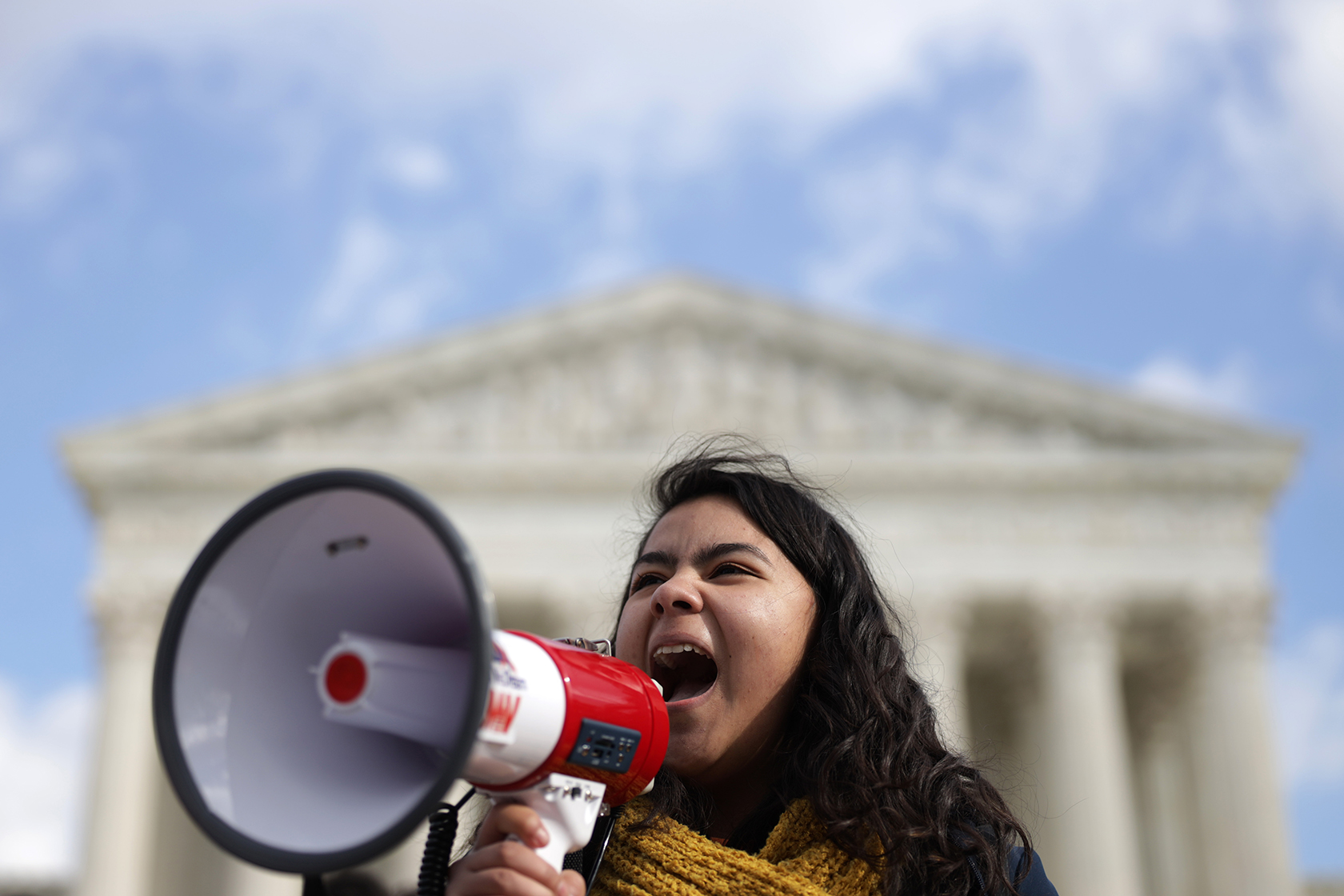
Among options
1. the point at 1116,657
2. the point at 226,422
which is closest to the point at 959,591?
the point at 1116,657

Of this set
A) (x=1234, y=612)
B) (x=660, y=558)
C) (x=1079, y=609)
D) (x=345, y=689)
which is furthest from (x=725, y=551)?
(x=1234, y=612)

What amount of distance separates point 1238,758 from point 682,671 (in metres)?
37.7

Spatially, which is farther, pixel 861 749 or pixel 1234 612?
pixel 1234 612

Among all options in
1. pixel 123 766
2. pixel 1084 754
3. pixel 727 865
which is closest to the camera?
pixel 727 865

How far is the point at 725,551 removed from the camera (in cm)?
370

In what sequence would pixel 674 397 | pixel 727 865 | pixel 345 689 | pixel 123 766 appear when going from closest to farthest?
pixel 345 689 → pixel 727 865 → pixel 123 766 → pixel 674 397

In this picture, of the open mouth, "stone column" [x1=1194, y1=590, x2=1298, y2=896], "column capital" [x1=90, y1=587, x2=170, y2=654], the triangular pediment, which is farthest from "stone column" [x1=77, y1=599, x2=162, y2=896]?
the open mouth

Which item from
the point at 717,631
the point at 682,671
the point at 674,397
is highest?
the point at 674,397

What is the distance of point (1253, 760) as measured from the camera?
1487 inches

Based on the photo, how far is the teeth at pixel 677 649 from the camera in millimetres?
3580

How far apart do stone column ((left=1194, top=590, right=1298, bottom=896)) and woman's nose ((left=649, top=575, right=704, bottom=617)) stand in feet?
123

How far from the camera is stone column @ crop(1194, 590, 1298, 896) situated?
37.0 metres

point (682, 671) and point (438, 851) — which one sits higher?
point (682, 671)

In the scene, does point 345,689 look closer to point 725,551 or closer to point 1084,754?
point 725,551
